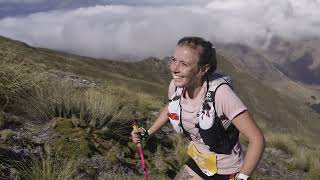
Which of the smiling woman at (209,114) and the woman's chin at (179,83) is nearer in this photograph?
the smiling woman at (209,114)

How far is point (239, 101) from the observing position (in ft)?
16.0

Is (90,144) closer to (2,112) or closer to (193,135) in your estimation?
(2,112)

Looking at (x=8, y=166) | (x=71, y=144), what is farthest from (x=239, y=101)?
(x=71, y=144)

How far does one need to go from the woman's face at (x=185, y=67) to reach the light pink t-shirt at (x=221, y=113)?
14 cm

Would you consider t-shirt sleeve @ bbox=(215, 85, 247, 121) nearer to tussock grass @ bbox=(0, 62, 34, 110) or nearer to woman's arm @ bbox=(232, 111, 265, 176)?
woman's arm @ bbox=(232, 111, 265, 176)

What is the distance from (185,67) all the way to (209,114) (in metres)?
0.48

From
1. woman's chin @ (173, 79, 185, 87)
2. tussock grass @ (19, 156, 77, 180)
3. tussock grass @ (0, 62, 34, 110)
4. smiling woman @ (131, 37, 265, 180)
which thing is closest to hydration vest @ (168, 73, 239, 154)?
smiling woman @ (131, 37, 265, 180)

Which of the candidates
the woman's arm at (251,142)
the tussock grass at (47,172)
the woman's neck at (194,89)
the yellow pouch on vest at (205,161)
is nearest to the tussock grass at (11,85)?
the tussock grass at (47,172)

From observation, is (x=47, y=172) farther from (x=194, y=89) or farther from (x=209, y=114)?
(x=209, y=114)

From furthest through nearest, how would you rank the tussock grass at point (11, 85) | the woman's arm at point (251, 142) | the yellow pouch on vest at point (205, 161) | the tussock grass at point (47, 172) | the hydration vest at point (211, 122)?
1. the tussock grass at point (11, 85)
2. the tussock grass at point (47, 172)
3. the yellow pouch on vest at point (205, 161)
4. the hydration vest at point (211, 122)
5. the woman's arm at point (251, 142)

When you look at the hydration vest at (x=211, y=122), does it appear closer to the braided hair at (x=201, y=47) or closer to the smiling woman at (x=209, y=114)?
the smiling woman at (x=209, y=114)

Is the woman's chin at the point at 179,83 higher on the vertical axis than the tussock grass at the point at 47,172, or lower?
higher

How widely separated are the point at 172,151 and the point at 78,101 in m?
2.12

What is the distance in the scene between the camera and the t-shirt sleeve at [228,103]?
192 inches
